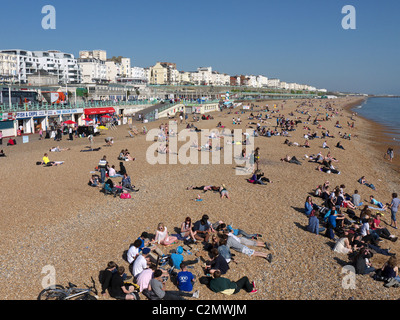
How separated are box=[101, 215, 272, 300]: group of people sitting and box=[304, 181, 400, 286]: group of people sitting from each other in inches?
79.6

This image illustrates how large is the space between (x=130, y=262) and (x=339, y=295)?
465cm

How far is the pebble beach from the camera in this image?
21.7 feet

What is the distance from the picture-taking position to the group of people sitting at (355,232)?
7.06 meters

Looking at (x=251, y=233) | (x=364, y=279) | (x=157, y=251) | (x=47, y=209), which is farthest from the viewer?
(x=47, y=209)

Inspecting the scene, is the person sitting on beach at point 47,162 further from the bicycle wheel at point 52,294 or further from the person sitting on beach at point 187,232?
the bicycle wheel at point 52,294

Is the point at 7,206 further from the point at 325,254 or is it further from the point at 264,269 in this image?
the point at 325,254

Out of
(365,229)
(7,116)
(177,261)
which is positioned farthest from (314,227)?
(7,116)

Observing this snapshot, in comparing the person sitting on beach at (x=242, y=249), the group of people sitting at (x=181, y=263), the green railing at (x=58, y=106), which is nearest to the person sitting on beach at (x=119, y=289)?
the group of people sitting at (x=181, y=263)

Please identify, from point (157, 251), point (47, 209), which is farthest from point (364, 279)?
point (47, 209)

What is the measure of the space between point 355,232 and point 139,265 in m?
6.49

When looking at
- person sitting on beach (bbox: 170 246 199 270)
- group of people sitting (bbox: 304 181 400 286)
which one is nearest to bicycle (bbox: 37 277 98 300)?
person sitting on beach (bbox: 170 246 199 270)

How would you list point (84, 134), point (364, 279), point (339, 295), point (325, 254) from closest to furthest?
1. point (339, 295)
2. point (364, 279)
3. point (325, 254)
4. point (84, 134)
